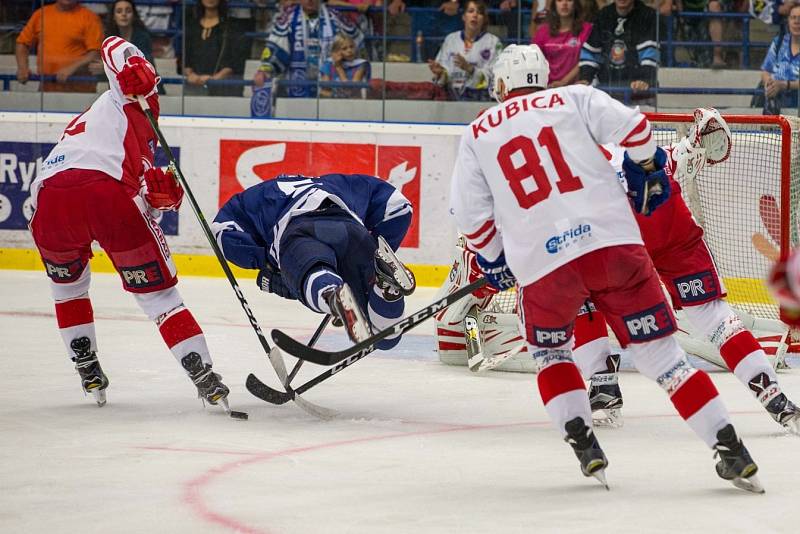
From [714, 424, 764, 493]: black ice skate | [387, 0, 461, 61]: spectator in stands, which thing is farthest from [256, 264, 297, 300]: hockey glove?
[387, 0, 461, 61]: spectator in stands

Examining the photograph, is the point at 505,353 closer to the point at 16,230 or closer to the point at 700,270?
the point at 700,270

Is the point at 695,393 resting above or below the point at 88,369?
above

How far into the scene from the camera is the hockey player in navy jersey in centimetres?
416

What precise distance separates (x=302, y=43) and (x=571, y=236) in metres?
4.93

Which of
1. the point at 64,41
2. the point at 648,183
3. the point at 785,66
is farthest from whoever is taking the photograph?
the point at 64,41

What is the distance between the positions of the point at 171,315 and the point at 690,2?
4285 mm

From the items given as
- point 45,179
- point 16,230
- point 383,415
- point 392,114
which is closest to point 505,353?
point 383,415

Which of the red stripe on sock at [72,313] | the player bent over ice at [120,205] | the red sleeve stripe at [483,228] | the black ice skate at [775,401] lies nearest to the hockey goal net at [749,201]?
the black ice skate at [775,401]

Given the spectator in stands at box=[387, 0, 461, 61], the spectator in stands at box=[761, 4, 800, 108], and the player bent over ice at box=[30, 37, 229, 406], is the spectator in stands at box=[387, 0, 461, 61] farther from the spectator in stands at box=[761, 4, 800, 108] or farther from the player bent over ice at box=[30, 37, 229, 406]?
the player bent over ice at box=[30, 37, 229, 406]

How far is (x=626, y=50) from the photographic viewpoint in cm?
733

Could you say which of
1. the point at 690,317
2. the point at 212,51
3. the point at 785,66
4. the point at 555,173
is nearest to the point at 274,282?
the point at 690,317

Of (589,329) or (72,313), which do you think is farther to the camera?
(72,313)

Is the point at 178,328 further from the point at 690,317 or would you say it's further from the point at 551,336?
the point at 690,317

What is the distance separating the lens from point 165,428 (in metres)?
4.09
